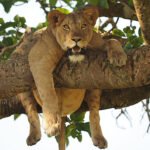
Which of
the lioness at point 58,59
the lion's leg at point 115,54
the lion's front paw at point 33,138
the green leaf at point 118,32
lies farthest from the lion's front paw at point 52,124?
the green leaf at point 118,32

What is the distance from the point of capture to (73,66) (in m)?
3.43

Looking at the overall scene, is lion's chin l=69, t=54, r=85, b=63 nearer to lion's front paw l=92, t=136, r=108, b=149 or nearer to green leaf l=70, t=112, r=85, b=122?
lion's front paw l=92, t=136, r=108, b=149

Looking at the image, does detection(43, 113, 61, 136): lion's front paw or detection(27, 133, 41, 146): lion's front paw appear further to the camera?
detection(27, 133, 41, 146): lion's front paw

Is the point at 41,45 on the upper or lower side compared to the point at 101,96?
upper

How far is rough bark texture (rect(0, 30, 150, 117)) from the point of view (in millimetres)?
3162

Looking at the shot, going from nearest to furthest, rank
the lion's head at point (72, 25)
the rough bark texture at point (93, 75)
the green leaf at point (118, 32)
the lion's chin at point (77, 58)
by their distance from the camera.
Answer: the rough bark texture at point (93, 75)
the lion's chin at point (77, 58)
the lion's head at point (72, 25)
the green leaf at point (118, 32)

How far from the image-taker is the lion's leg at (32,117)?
4.08 meters

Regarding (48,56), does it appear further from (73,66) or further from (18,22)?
(18,22)

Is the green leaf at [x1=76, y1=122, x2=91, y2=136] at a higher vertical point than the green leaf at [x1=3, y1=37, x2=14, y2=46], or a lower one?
lower

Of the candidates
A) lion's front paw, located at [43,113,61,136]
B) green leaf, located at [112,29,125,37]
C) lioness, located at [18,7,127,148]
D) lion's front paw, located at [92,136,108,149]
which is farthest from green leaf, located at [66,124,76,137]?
green leaf, located at [112,29,125,37]

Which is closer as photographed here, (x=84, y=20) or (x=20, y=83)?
(x=20, y=83)

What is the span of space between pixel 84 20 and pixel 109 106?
713 mm

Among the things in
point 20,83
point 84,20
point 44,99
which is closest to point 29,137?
point 44,99

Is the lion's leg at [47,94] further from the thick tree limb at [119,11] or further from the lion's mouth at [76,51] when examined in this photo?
the thick tree limb at [119,11]
